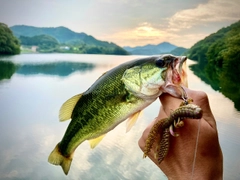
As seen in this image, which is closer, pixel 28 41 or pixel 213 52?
pixel 213 52

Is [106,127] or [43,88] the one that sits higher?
[106,127]

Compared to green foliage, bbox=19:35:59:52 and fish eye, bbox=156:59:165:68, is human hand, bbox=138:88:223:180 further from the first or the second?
green foliage, bbox=19:35:59:52

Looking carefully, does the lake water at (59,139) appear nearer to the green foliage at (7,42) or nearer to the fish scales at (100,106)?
the fish scales at (100,106)

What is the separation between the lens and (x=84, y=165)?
7.67 metres

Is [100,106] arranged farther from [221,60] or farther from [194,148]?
[221,60]

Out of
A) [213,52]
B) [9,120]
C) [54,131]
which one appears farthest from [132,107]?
[213,52]

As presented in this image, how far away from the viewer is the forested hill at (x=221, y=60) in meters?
14.5

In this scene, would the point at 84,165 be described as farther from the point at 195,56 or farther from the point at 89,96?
the point at 195,56

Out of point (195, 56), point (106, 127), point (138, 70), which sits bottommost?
point (195, 56)

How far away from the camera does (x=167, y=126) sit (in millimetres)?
753

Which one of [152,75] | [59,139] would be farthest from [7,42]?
[152,75]

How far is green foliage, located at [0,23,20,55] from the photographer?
66.5 ft

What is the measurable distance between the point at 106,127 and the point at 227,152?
761 cm

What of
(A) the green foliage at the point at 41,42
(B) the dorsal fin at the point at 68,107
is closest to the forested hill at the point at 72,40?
(A) the green foliage at the point at 41,42
